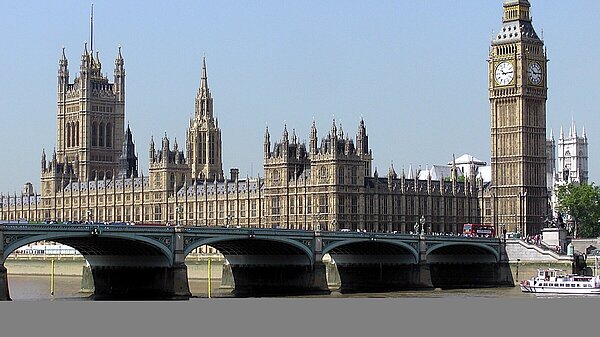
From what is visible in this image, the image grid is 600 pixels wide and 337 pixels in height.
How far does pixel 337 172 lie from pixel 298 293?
4310cm

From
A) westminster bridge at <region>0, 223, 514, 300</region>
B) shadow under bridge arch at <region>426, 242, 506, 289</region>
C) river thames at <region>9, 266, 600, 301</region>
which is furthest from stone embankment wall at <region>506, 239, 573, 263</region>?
shadow under bridge arch at <region>426, 242, 506, 289</region>

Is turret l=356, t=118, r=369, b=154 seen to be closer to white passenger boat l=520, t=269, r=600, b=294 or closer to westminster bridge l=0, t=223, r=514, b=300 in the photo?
westminster bridge l=0, t=223, r=514, b=300

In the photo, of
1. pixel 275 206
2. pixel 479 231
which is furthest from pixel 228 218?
pixel 479 231

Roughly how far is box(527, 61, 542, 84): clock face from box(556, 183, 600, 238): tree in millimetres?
12395

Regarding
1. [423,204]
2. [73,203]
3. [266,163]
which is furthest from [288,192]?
[73,203]

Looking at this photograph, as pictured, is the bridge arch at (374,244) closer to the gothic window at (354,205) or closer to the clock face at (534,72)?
the gothic window at (354,205)

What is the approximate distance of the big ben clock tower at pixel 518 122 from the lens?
149 metres

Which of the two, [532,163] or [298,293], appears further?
[532,163]

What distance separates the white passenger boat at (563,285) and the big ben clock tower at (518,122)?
1867 inches

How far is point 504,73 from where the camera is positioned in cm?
14912

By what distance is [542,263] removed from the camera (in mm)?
117188

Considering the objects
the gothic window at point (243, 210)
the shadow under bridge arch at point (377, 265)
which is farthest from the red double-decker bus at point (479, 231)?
the gothic window at point (243, 210)

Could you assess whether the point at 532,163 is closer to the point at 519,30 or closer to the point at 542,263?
the point at 519,30

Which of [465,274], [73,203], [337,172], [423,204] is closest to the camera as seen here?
[465,274]
